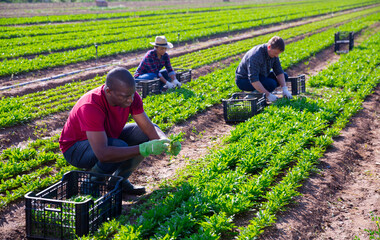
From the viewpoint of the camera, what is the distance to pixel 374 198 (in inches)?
212

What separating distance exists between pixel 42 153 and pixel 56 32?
18877mm

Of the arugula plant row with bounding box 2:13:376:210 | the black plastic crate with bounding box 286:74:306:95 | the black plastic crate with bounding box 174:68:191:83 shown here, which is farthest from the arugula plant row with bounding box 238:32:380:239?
the black plastic crate with bounding box 174:68:191:83

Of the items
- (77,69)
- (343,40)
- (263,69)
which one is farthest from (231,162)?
(343,40)

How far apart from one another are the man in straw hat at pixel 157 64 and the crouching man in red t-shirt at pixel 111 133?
419 centimetres

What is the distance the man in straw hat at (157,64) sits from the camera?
30.8ft

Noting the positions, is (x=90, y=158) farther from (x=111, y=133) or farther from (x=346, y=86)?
(x=346, y=86)

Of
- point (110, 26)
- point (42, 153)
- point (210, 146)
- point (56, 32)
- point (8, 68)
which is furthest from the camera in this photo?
point (110, 26)

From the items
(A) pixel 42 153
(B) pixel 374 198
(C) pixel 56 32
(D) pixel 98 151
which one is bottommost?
(B) pixel 374 198

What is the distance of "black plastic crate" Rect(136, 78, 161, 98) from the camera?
962 centimetres

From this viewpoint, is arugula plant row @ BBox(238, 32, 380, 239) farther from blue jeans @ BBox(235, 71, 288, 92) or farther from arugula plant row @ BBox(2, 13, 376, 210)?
arugula plant row @ BBox(2, 13, 376, 210)

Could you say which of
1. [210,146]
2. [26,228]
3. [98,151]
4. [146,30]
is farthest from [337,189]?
[146,30]

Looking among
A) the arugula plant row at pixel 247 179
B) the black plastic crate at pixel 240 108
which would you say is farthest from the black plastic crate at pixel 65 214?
the black plastic crate at pixel 240 108

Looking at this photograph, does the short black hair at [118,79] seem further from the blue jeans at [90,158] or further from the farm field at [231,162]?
the farm field at [231,162]

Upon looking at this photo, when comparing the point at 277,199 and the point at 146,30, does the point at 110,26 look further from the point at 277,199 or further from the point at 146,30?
the point at 277,199
